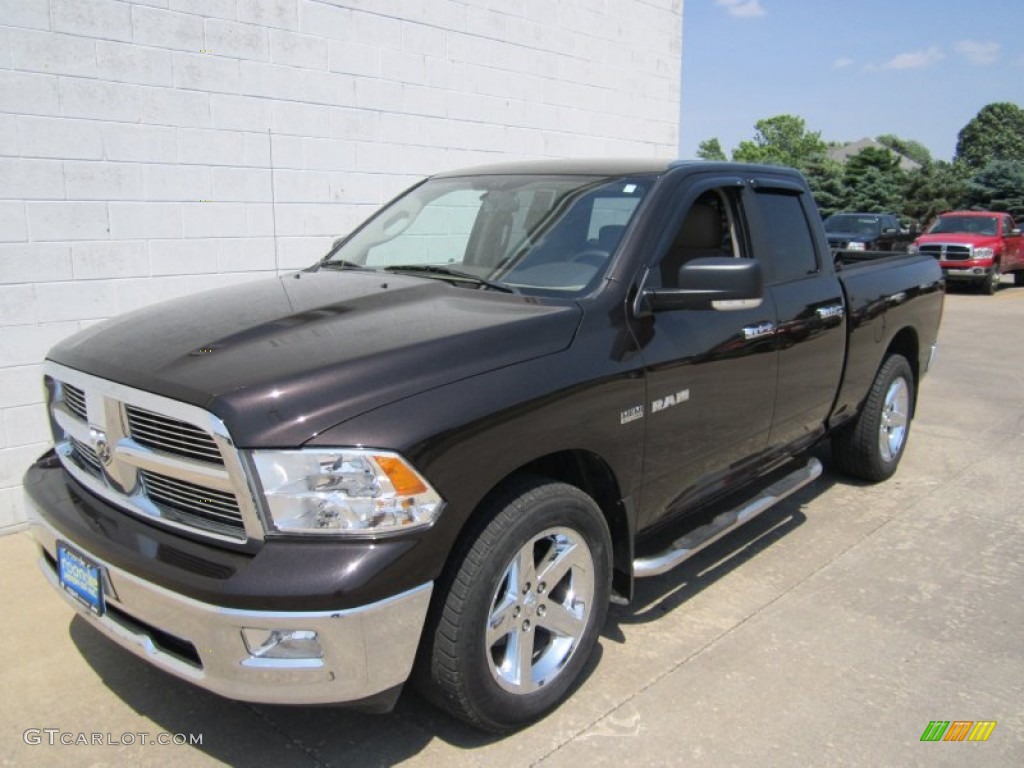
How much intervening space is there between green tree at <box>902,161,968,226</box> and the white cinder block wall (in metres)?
32.5

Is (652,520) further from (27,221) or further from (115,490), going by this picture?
(27,221)

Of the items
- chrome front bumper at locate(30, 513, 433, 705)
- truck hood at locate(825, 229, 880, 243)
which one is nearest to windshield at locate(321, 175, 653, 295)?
chrome front bumper at locate(30, 513, 433, 705)

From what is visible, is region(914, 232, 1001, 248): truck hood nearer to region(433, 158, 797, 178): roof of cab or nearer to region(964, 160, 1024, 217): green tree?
region(964, 160, 1024, 217): green tree

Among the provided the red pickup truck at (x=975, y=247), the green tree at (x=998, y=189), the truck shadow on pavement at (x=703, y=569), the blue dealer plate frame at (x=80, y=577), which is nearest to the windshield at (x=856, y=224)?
the red pickup truck at (x=975, y=247)

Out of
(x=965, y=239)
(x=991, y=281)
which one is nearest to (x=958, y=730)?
(x=965, y=239)

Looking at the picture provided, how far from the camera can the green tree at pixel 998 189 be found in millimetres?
30609

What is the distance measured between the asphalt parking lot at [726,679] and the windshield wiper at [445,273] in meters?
1.55

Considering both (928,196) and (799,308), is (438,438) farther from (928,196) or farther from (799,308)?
(928,196)

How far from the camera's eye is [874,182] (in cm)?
3259

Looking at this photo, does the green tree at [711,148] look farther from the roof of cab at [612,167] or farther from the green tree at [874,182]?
the roof of cab at [612,167]

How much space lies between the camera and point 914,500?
5367mm

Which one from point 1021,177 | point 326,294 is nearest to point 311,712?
point 326,294

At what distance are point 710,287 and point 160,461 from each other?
1989 millimetres

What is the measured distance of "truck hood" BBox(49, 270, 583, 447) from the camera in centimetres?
235
